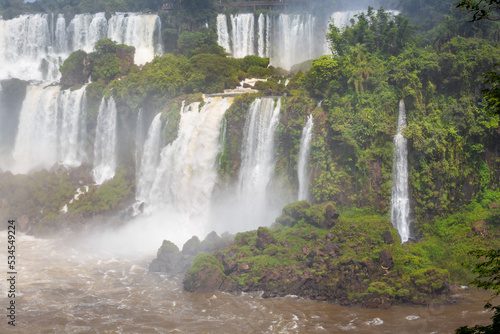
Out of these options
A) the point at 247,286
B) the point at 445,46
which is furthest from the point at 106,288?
the point at 445,46

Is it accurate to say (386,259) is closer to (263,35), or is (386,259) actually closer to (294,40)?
(294,40)

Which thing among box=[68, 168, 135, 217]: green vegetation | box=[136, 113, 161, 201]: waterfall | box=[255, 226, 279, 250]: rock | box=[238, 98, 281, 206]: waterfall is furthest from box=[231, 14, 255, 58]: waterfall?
box=[255, 226, 279, 250]: rock

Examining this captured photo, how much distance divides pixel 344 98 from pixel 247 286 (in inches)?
436

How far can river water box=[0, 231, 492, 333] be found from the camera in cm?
1934

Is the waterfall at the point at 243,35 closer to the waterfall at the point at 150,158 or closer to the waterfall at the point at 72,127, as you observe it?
the waterfall at the point at 72,127

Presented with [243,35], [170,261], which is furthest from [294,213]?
[243,35]

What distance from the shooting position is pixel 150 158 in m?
34.8

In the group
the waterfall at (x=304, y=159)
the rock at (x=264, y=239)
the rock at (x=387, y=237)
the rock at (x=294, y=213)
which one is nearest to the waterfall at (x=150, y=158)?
the waterfall at (x=304, y=159)

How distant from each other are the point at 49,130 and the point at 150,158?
424 inches

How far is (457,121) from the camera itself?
25844 millimetres

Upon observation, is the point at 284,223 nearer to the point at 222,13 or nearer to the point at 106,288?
the point at 106,288

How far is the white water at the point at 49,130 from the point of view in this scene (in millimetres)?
39594

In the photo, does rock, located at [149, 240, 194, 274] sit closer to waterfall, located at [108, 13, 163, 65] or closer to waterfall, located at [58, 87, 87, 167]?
waterfall, located at [58, 87, 87, 167]

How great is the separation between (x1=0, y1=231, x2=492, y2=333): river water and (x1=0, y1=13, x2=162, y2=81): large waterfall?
29.9 metres
